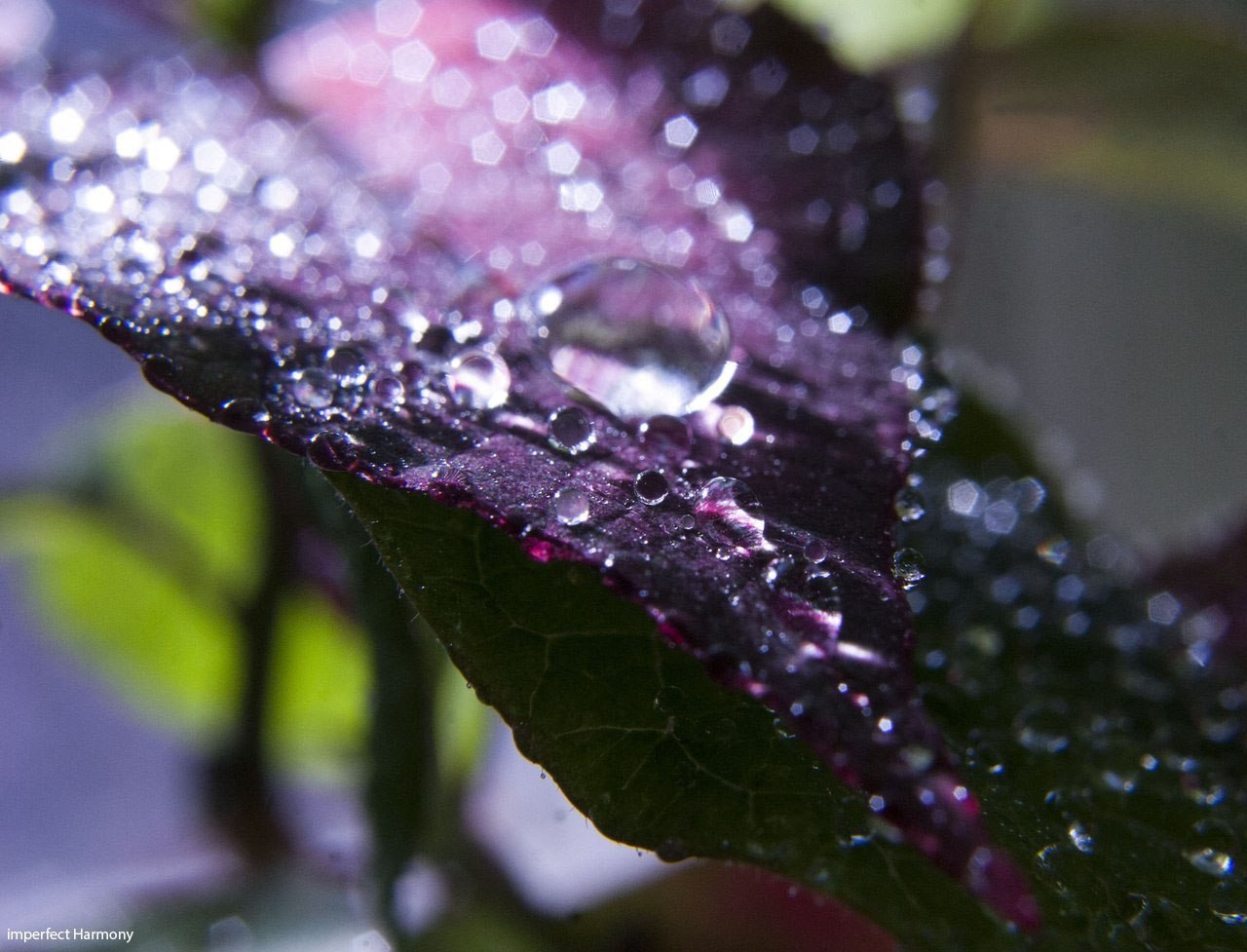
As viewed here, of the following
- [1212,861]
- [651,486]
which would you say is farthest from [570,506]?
[1212,861]

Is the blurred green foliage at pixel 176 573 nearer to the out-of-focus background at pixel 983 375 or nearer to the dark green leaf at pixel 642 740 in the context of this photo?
the out-of-focus background at pixel 983 375

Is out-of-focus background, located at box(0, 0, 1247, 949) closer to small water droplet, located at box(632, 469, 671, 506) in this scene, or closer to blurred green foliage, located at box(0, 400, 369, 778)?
blurred green foliage, located at box(0, 400, 369, 778)

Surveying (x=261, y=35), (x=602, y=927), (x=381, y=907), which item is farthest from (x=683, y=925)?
(x=261, y=35)

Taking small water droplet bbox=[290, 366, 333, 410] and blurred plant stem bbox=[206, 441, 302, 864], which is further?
blurred plant stem bbox=[206, 441, 302, 864]

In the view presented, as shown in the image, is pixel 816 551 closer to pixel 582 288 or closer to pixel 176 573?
pixel 582 288

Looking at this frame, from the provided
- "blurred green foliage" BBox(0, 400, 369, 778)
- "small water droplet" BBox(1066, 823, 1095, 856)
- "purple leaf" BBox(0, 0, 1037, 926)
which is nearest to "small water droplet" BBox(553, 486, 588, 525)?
"purple leaf" BBox(0, 0, 1037, 926)

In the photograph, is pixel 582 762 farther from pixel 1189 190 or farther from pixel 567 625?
pixel 1189 190
